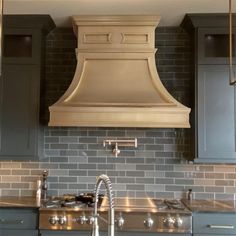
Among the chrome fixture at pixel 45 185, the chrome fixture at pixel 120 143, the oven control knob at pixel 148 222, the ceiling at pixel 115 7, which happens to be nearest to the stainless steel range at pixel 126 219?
the oven control knob at pixel 148 222

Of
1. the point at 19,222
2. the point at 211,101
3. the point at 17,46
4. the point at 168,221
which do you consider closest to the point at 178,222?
the point at 168,221

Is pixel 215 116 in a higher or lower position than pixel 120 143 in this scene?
higher

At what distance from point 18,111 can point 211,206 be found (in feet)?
6.72

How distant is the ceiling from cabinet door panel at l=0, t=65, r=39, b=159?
570mm

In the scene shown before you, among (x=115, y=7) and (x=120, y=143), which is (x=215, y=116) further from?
(x=115, y=7)

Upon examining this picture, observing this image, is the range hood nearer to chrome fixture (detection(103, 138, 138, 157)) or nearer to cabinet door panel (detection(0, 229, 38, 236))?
chrome fixture (detection(103, 138, 138, 157))

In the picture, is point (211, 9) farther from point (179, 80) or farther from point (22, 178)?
point (22, 178)

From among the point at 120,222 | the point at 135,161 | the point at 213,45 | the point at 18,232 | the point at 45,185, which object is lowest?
the point at 18,232

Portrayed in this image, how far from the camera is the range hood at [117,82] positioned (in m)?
3.15

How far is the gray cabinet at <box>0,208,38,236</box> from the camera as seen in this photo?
3.02m

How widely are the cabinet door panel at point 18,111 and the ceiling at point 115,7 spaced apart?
1.87 feet

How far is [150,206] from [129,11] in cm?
189

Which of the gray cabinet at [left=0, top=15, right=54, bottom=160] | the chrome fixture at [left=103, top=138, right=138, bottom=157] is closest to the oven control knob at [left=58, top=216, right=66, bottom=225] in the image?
the gray cabinet at [left=0, top=15, right=54, bottom=160]

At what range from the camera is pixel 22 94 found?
11.3 ft
